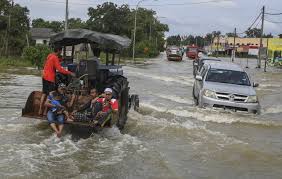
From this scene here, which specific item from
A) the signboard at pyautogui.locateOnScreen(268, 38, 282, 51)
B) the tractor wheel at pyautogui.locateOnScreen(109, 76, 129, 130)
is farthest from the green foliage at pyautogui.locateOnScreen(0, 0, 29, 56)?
the tractor wheel at pyautogui.locateOnScreen(109, 76, 129, 130)

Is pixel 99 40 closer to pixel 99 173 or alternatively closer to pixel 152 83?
pixel 99 173

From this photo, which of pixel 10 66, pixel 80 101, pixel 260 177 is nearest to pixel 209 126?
pixel 80 101

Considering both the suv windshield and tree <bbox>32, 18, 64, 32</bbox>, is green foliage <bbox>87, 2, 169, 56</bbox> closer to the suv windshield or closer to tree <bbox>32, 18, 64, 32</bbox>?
tree <bbox>32, 18, 64, 32</bbox>

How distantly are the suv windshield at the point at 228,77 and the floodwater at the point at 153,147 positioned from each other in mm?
1398

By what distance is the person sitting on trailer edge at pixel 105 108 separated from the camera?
1112cm

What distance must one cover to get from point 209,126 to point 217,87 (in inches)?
77.8

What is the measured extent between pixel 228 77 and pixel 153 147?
6.78m

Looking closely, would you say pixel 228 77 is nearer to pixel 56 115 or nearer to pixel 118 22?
pixel 56 115

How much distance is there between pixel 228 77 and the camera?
1736 cm

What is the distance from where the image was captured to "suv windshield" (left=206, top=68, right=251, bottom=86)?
1717cm

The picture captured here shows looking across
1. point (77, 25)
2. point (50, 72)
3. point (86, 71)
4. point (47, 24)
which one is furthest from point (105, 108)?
point (47, 24)

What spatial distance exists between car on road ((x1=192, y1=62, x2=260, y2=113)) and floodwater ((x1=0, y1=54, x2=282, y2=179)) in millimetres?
272

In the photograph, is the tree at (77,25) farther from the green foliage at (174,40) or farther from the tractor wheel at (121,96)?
the tractor wheel at (121,96)

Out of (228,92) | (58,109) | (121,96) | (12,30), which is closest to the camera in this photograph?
(58,109)
